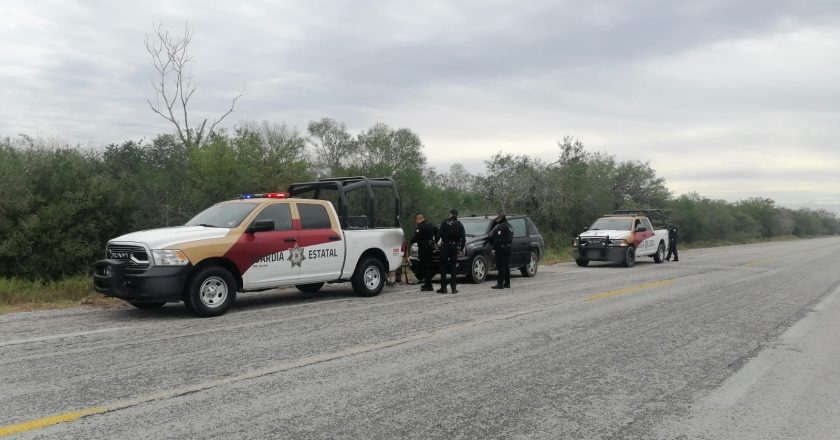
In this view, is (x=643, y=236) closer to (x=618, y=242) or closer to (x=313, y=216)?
(x=618, y=242)

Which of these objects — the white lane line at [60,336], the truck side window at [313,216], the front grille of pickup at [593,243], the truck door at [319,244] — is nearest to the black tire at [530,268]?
the front grille of pickup at [593,243]

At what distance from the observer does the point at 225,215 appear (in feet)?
34.4

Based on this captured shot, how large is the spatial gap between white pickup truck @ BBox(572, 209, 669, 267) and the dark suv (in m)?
4.29

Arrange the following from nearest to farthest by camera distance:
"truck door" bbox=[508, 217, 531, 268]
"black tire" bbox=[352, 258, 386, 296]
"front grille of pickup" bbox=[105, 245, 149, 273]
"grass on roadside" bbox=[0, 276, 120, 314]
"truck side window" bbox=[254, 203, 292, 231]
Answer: "front grille of pickup" bbox=[105, 245, 149, 273]
"truck side window" bbox=[254, 203, 292, 231]
"grass on roadside" bbox=[0, 276, 120, 314]
"black tire" bbox=[352, 258, 386, 296]
"truck door" bbox=[508, 217, 531, 268]

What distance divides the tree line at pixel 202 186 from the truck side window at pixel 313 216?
18.0 ft

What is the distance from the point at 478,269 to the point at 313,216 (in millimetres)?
5555

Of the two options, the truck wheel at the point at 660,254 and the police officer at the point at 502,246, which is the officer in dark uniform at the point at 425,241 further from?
the truck wheel at the point at 660,254

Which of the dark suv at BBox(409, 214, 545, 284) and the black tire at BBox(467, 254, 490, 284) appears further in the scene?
the black tire at BBox(467, 254, 490, 284)

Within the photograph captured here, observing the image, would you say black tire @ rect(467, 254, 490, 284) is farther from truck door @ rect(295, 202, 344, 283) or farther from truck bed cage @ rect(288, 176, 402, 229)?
truck door @ rect(295, 202, 344, 283)

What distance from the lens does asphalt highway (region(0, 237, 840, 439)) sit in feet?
14.8

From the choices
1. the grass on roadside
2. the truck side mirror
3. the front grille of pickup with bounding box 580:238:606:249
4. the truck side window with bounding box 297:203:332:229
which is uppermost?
the truck side window with bounding box 297:203:332:229

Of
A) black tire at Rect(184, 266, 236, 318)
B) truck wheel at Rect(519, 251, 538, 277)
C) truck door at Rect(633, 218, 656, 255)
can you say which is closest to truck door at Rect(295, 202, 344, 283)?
black tire at Rect(184, 266, 236, 318)

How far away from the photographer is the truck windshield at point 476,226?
16031 millimetres

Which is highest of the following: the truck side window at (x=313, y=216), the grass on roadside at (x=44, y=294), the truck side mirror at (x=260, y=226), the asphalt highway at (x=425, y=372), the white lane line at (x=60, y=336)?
the truck side window at (x=313, y=216)
